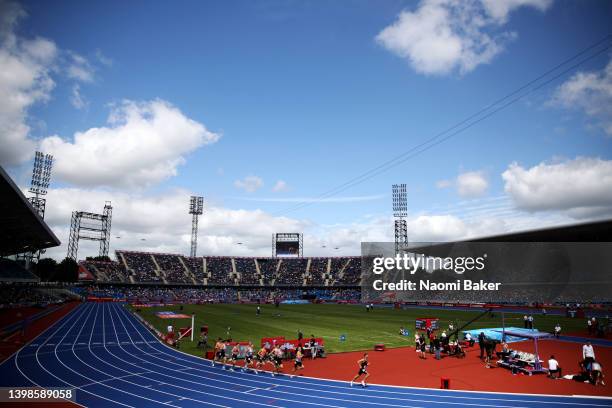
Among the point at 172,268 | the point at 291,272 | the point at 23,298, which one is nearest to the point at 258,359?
the point at 23,298

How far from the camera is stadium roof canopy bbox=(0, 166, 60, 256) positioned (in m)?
27.7

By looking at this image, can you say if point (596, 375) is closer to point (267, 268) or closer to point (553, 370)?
point (553, 370)

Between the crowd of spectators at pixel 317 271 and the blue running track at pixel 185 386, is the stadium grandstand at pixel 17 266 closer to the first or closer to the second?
the blue running track at pixel 185 386

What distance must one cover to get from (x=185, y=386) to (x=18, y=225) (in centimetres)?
3471

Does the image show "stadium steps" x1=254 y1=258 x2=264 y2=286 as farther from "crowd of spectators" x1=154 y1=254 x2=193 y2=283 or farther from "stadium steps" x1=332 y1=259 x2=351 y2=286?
"stadium steps" x1=332 y1=259 x2=351 y2=286

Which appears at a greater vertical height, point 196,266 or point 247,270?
point 196,266

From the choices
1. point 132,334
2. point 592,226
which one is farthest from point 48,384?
point 592,226

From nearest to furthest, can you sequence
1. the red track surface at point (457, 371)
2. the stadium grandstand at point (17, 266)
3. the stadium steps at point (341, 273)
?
the red track surface at point (457, 371) < the stadium grandstand at point (17, 266) < the stadium steps at point (341, 273)

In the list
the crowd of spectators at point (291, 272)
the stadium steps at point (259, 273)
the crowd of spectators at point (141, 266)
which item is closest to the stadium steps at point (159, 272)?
the crowd of spectators at point (141, 266)

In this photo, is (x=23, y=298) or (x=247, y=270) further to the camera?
(x=247, y=270)

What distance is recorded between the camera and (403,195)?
7994 cm

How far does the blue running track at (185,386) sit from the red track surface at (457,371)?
982 millimetres

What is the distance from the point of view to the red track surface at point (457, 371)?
16859mm

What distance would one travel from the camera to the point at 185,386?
17109 mm
